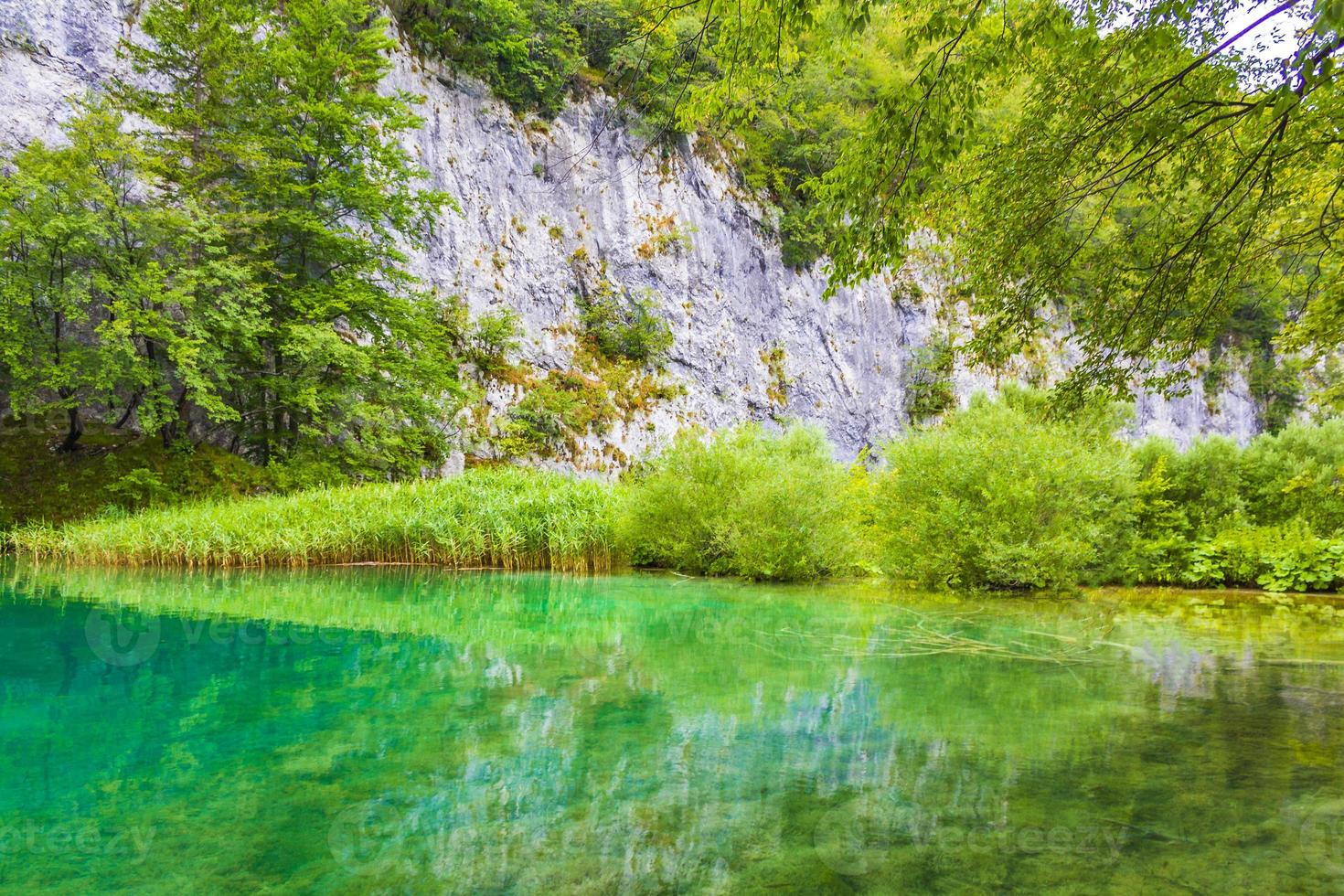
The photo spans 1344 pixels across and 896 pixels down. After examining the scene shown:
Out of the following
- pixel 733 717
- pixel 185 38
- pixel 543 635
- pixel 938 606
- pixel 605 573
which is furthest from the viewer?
pixel 185 38

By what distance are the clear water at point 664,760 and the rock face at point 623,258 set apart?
1363 cm

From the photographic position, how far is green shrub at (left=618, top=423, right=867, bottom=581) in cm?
885

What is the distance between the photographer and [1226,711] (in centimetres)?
307

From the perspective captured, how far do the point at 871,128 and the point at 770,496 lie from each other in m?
5.51

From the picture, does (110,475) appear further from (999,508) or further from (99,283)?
(999,508)

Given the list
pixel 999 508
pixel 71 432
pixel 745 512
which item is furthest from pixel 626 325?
pixel 999 508

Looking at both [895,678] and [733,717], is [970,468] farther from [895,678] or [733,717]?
[733,717]

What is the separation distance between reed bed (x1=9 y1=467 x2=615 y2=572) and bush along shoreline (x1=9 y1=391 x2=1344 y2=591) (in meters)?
0.03

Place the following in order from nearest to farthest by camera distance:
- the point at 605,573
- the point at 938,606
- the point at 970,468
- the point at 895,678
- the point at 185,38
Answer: the point at 895,678, the point at 938,606, the point at 970,468, the point at 605,573, the point at 185,38

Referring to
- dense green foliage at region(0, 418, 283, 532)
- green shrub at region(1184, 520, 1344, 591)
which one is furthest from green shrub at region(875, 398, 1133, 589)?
dense green foliage at region(0, 418, 283, 532)

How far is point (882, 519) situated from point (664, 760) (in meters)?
6.48

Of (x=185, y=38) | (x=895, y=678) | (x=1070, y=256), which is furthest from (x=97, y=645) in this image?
(x=185, y=38)

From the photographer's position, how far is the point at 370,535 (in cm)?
1000

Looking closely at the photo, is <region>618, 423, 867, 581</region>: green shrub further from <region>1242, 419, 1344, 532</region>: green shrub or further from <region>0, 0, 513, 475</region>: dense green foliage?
<region>0, 0, 513, 475</region>: dense green foliage
